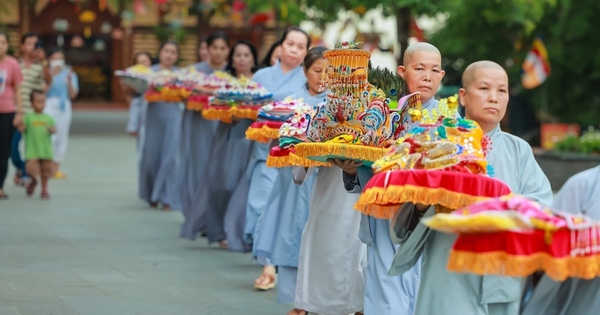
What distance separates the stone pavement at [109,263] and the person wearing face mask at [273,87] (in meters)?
0.54

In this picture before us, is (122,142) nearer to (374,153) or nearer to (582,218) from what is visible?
(374,153)

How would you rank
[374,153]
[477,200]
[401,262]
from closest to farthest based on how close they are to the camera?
[477,200]
[401,262]
[374,153]

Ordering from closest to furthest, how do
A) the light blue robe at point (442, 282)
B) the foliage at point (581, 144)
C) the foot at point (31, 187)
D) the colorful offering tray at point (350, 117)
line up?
the light blue robe at point (442, 282) → the colorful offering tray at point (350, 117) → the foot at point (31, 187) → the foliage at point (581, 144)

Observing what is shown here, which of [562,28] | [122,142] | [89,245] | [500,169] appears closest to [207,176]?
[89,245]

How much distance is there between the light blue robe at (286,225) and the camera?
707cm

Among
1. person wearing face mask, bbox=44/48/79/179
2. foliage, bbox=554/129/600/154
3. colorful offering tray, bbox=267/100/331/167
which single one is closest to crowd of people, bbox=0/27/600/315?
colorful offering tray, bbox=267/100/331/167

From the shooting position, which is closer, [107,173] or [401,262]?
[401,262]

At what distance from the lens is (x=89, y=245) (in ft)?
32.1

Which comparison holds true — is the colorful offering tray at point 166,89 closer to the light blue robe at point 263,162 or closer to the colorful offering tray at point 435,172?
the light blue robe at point 263,162

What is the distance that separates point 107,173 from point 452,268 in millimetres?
14736

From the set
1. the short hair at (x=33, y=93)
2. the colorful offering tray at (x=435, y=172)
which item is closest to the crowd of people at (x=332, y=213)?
the colorful offering tray at (x=435, y=172)

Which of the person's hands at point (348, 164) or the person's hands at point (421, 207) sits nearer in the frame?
the person's hands at point (421, 207)

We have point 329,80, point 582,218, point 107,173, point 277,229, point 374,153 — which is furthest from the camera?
point 107,173

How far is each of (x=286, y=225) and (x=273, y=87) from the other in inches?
68.3
